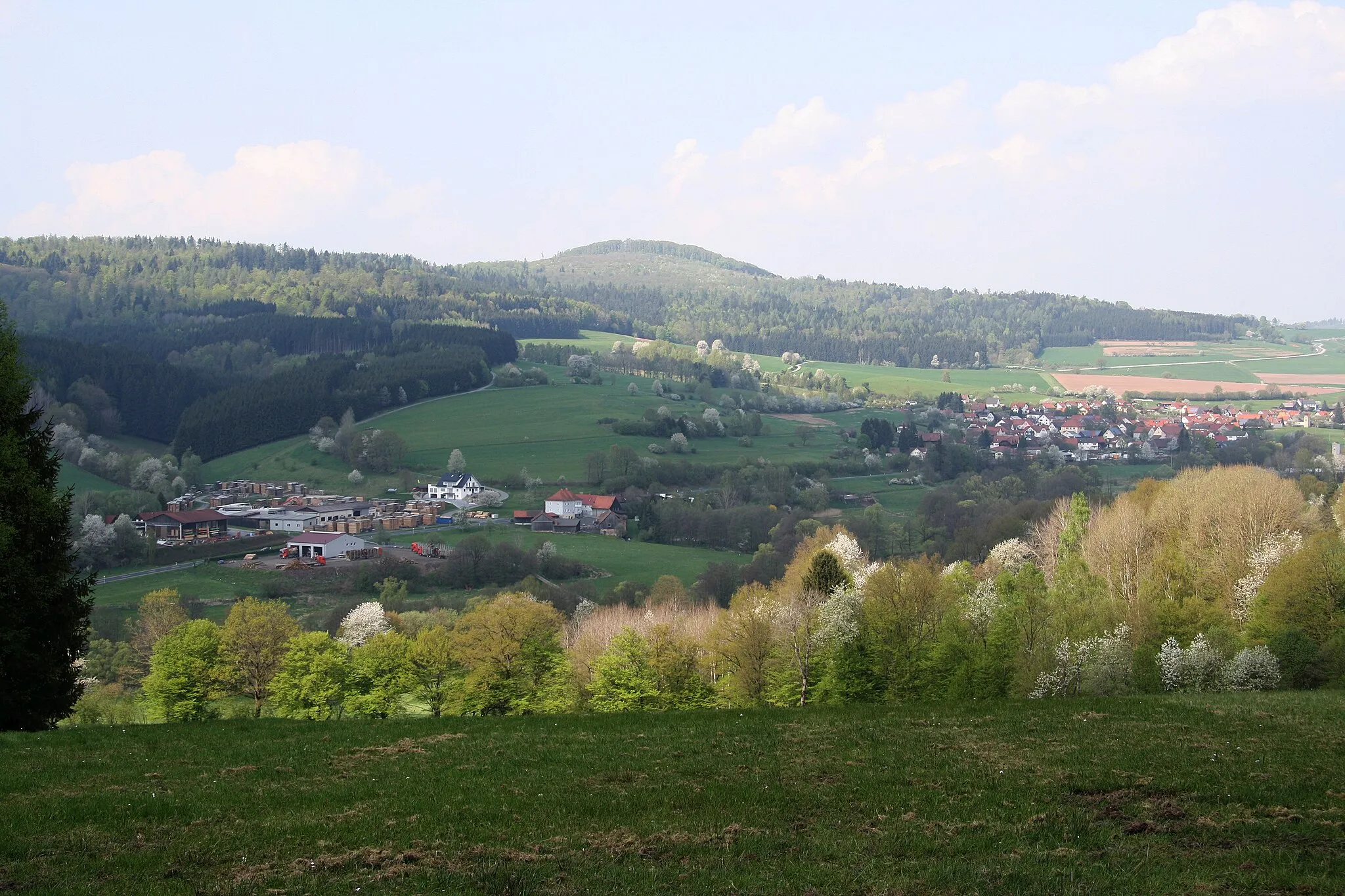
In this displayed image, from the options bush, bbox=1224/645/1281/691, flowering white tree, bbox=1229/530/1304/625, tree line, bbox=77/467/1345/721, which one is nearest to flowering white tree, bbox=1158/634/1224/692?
tree line, bbox=77/467/1345/721

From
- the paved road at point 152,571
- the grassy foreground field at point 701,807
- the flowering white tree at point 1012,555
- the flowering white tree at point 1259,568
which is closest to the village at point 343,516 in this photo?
the paved road at point 152,571

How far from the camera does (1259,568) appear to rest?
1439 inches

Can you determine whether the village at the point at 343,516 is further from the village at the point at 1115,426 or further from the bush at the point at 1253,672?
the bush at the point at 1253,672

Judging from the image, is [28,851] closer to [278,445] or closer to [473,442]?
[473,442]

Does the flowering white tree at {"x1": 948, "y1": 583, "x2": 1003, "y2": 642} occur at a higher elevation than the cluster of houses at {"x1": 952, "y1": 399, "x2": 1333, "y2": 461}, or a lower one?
higher

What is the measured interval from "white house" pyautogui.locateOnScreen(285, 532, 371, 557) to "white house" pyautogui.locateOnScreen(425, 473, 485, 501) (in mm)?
19052

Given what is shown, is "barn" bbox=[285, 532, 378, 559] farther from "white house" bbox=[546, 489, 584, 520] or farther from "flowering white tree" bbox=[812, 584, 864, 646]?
"flowering white tree" bbox=[812, 584, 864, 646]

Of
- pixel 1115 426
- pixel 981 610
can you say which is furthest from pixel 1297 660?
pixel 1115 426

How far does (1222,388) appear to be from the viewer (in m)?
183

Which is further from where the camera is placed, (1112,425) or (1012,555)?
(1112,425)

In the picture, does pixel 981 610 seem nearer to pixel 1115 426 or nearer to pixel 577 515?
pixel 577 515

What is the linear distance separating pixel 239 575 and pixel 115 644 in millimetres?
23958

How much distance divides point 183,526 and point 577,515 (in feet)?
119

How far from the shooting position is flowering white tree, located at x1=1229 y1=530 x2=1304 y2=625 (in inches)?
1407
